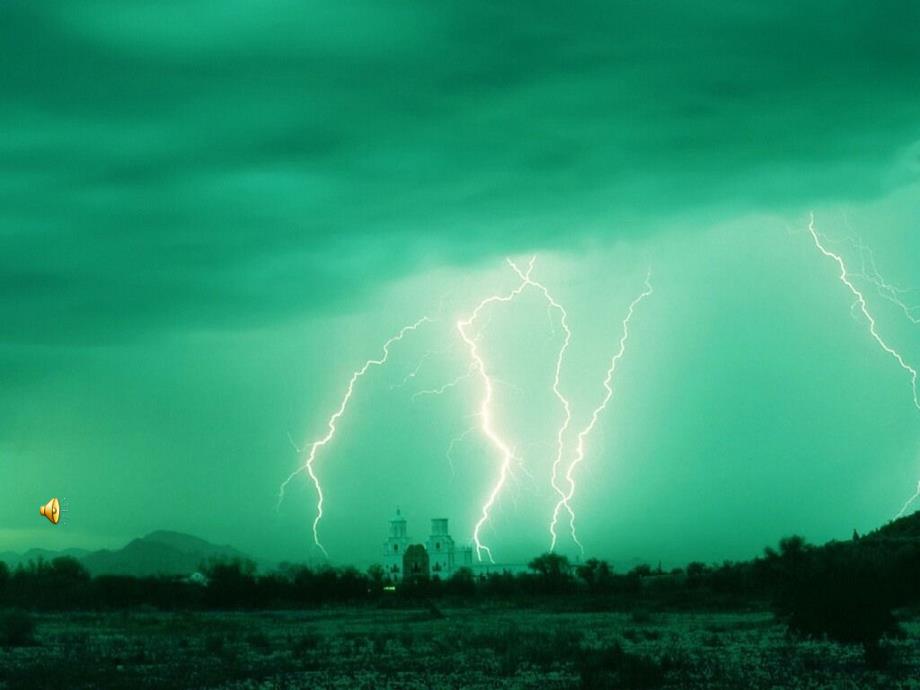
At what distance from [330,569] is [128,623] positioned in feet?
136

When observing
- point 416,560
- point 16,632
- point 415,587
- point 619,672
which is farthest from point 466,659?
point 416,560

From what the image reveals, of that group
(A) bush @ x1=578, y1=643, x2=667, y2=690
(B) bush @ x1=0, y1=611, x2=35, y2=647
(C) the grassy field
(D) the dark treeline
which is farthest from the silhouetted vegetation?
(A) bush @ x1=578, y1=643, x2=667, y2=690

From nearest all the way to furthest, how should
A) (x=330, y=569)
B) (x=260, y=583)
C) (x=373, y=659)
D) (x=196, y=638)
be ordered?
(x=373, y=659) → (x=196, y=638) → (x=260, y=583) → (x=330, y=569)

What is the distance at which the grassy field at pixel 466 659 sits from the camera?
2488 centimetres

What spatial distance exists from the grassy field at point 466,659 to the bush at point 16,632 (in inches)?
20.7

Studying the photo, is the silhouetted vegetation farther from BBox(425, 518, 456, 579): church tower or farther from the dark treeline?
BBox(425, 518, 456, 579): church tower

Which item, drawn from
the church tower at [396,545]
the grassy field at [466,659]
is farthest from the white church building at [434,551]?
the grassy field at [466,659]

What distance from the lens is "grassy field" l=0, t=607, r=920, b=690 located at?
2488 cm

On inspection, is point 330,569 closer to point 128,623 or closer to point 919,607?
point 128,623

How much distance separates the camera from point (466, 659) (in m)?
31.1

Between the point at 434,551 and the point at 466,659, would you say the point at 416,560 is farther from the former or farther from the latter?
the point at 466,659

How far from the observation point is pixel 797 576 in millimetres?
28938

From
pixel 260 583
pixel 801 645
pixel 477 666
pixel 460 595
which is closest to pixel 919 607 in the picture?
pixel 801 645

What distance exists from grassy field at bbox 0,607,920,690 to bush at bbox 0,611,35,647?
53 cm
